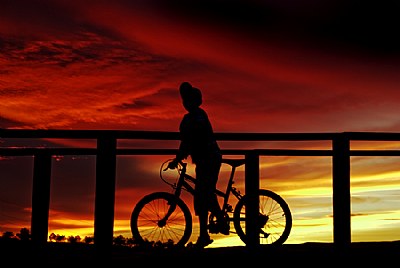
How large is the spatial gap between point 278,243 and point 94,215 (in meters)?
3.04

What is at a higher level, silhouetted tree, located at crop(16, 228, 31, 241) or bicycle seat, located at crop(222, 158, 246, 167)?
bicycle seat, located at crop(222, 158, 246, 167)

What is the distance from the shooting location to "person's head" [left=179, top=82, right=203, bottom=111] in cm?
962

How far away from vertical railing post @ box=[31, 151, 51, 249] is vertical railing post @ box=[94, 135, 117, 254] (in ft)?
2.85

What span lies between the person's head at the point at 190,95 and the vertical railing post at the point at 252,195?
4.30ft

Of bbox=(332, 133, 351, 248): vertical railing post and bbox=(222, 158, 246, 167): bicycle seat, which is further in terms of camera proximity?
bbox=(222, 158, 246, 167): bicycle seat

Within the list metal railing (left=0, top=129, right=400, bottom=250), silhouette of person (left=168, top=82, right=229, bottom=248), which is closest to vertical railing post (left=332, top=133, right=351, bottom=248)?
metal railing (left=0, top=129, right=400, bottom=250)

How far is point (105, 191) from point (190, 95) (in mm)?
1687

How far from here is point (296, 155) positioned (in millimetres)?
10234

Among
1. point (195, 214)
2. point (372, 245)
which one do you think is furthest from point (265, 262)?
point (372, 245)

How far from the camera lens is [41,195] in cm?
955

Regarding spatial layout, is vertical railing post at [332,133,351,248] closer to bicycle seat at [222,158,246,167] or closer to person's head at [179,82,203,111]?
bicycle seat at [222,158,246,167]

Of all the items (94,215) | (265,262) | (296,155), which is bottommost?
(265,262)

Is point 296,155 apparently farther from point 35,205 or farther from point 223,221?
point 35,205

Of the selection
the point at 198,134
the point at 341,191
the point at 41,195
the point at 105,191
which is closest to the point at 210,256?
the point at 105,191
